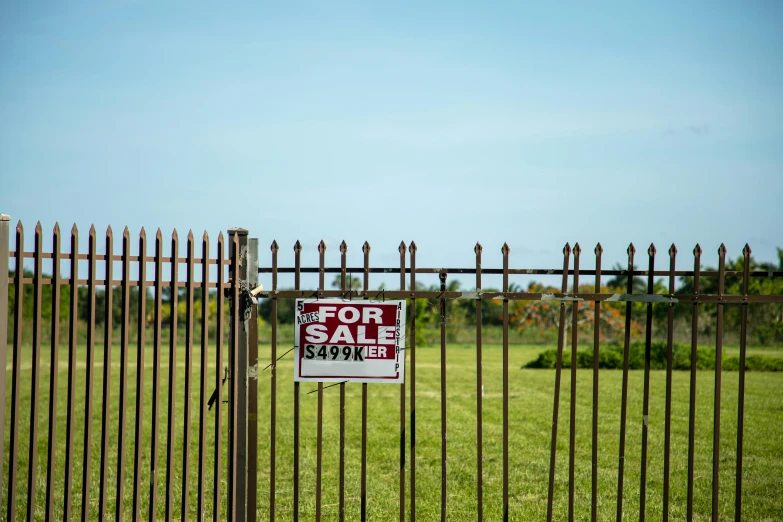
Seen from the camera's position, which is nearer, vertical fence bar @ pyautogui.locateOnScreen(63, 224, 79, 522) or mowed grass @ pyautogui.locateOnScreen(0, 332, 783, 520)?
vertical fence bar @ pyautogui.locateOnScreen(63, 224, 79, 522)

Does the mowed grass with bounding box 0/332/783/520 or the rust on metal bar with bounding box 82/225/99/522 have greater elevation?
the rust on metal bar with bounding box 82/225/99/522

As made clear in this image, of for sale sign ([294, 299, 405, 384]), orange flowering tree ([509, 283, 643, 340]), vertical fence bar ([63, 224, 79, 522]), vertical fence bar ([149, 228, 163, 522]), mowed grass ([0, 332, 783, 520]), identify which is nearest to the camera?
vertical fence bar ([63, 224, 79, 522])

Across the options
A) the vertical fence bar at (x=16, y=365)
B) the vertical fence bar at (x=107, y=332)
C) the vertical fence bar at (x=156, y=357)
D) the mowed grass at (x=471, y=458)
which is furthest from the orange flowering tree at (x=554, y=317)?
the vertical fence bar at (x=16, y=365)

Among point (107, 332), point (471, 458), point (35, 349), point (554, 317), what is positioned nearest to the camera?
→ point (107, 332)

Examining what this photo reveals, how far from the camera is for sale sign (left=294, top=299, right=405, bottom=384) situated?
5812 mm

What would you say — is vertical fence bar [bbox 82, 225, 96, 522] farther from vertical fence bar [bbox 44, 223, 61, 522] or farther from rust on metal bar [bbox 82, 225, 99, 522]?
vertical fence bar [bbox 44, 223, 61, 522]

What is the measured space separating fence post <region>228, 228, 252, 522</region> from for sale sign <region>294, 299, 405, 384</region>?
1.44 ft

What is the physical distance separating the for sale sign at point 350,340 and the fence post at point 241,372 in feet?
1.44

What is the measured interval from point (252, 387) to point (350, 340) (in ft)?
2.95

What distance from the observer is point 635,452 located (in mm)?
11859

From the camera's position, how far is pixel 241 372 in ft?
19.4

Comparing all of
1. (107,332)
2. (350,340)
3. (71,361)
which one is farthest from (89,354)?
(350,340)

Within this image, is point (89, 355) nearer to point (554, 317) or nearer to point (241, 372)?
point (241, 372)

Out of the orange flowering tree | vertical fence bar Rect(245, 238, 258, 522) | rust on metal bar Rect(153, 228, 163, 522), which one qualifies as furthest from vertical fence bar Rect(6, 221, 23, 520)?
the orange flowering tree
